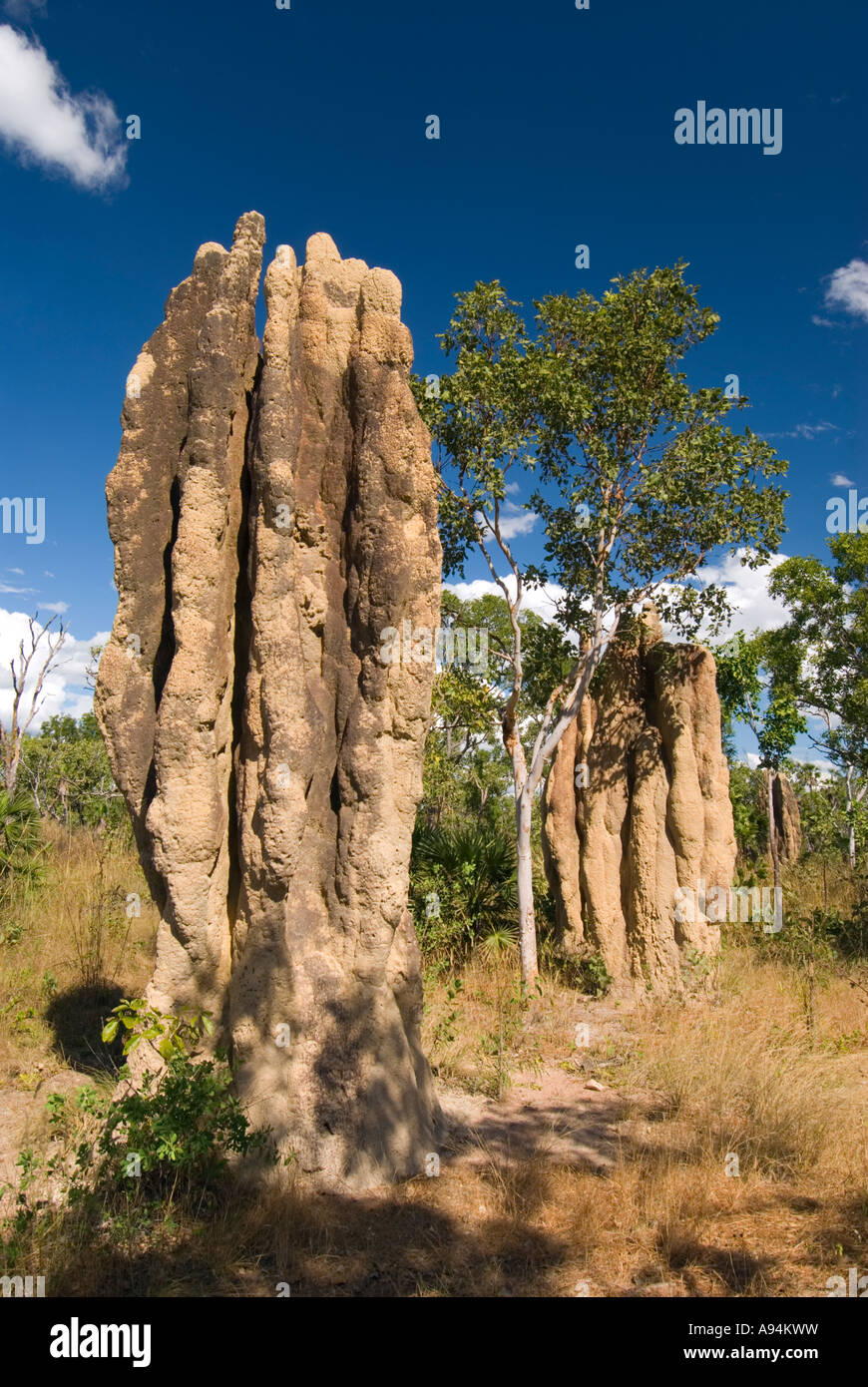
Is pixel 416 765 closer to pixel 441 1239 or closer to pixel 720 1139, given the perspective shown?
pixel 441 1239

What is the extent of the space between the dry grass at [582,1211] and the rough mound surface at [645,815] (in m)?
1.83

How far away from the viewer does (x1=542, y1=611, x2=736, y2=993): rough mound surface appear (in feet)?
30.7

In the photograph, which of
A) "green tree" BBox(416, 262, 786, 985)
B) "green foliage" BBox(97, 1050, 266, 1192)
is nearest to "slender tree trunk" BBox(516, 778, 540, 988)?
"green tree" BBox(416, 262, 786, 985)

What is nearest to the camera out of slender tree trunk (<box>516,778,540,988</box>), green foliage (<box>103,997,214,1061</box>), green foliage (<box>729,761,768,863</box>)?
green foliage (<box>103,997,214,1061</box>)

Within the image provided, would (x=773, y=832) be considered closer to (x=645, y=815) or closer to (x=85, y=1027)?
(x=645, y=815)

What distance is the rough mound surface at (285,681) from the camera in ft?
16.4

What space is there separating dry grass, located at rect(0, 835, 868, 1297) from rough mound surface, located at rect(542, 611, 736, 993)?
183 cm

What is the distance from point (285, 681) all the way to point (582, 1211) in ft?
10.4

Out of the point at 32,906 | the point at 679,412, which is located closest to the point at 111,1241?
the point at 32,906

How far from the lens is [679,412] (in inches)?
396

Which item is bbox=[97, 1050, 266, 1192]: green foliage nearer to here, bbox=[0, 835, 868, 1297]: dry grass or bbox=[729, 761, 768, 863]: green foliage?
bbox=[0, 835, 868, 1297]: dry grass

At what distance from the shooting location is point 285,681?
504 cm
